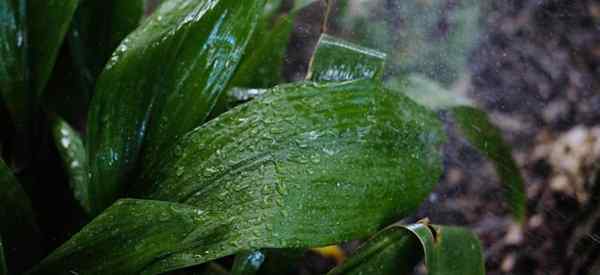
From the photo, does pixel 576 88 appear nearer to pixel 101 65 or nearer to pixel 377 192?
pixel 377 192

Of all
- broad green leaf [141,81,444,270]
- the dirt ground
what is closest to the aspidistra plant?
broad green leaf [141,81,444,270]


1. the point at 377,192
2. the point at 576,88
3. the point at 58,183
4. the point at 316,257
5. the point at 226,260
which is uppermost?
the point at 576,88

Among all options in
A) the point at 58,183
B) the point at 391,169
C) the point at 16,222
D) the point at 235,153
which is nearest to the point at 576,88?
the point at 391,169

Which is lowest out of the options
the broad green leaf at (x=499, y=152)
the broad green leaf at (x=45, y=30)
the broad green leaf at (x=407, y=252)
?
the broad green leaf at (x=407, y=252)

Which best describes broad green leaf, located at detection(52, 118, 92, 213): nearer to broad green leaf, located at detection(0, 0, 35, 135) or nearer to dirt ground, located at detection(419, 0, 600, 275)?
broad green leaf, located at detection(0, 0, 35, 135)

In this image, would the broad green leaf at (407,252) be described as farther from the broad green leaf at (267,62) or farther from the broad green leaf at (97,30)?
the broad green leaf at (97,30)

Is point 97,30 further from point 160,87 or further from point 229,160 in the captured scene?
point 229,160

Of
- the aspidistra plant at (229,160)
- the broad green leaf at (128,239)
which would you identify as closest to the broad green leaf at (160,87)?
the aspidistra plant at (229,160)
